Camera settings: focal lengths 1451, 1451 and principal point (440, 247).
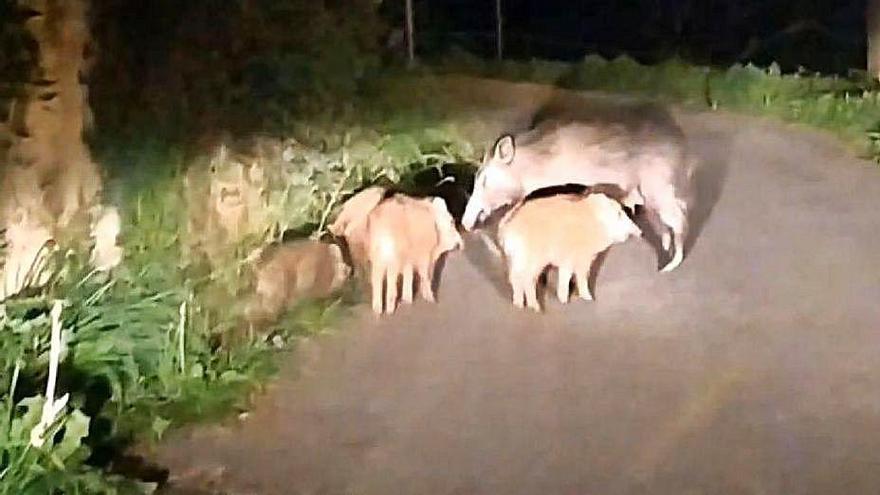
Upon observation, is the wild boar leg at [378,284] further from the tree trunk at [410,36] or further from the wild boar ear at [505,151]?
the tree trunk at [410,36]

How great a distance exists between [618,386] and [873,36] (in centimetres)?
166

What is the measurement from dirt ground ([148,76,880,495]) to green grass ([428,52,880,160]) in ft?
1.53

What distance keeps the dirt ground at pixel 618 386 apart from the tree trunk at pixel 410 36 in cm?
100

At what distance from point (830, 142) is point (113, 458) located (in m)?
1.70

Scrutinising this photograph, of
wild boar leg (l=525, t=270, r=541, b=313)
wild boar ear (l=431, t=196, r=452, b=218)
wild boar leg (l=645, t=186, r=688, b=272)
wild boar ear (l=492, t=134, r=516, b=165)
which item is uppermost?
wild boar ear (l=492, t=134, r=516, b=165)

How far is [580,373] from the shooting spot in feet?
6.34

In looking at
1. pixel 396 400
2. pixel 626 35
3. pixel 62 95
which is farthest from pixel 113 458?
pixel 626 35

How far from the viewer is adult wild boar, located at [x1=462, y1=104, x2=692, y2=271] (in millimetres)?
2311

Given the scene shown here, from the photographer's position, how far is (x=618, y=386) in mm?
1882

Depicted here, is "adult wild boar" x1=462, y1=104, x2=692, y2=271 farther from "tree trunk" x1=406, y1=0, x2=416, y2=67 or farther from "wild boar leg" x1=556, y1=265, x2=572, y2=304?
"tree trunk" x1=406, y1=0, x2=416, y2=67

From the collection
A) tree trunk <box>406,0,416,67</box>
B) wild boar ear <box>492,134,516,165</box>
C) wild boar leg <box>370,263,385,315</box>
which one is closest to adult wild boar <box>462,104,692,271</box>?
wild boar ear <box>492,134,516,165</box>

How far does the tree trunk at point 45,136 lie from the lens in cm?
190

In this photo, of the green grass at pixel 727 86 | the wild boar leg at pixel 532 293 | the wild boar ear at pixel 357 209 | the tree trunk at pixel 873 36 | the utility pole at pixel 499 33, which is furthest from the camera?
the utility pole at pixel 499 33

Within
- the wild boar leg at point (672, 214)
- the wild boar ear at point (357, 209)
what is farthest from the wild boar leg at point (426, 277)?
the wild boar leg at point (672, 214)
